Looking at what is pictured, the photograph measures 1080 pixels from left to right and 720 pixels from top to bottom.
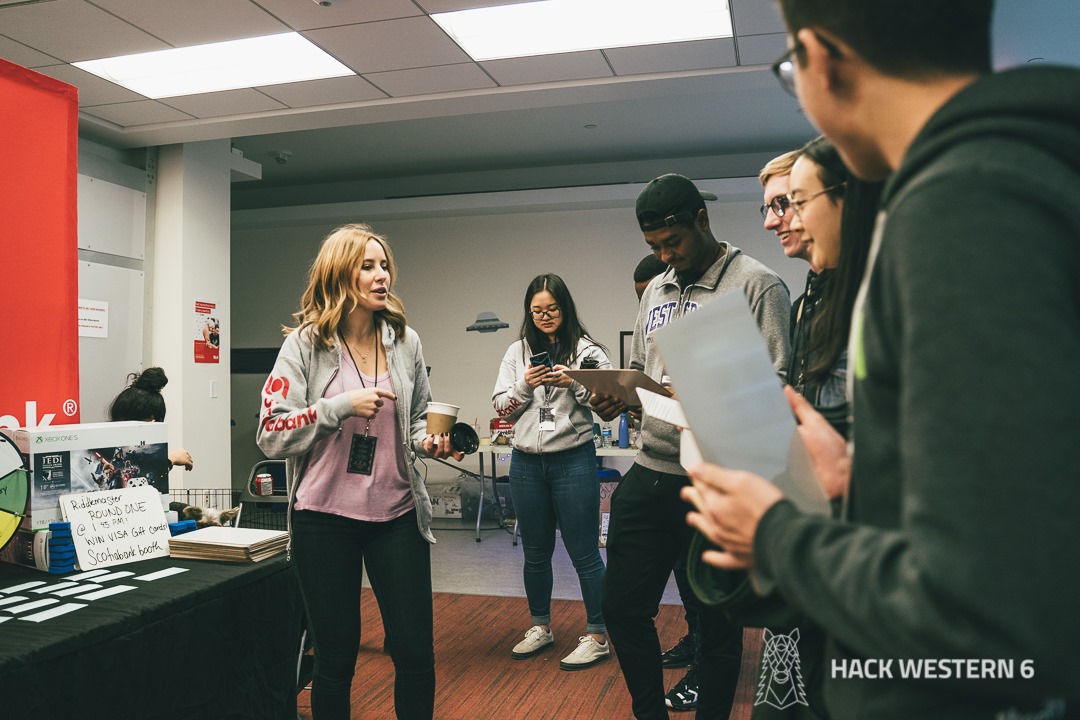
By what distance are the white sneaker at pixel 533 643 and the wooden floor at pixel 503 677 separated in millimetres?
31

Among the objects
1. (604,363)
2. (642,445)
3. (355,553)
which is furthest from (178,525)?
(604,363)

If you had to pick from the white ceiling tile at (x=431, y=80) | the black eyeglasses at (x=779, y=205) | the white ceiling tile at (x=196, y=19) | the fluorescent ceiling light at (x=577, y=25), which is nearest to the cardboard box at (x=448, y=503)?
the white ceiling tile at (x=431, y=80)

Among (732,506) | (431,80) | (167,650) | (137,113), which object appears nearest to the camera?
(732,506)

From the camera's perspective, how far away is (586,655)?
3182mm

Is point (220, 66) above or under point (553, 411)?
above

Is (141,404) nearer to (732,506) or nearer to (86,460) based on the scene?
(86,460)

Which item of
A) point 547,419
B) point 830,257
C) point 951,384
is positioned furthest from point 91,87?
point 951,384

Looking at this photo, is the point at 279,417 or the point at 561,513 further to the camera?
the point at 561,513

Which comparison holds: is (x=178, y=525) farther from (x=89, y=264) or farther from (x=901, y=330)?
(x=89, y=264)

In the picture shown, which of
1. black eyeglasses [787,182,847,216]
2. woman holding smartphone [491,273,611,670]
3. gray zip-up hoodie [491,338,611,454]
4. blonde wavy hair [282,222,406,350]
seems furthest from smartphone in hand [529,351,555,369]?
black eyeglasses [787,182,847,216]

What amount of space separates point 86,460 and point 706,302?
1681 millimetres

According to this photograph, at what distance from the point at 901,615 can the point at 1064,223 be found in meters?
0.28

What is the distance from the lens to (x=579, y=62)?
4.14 m

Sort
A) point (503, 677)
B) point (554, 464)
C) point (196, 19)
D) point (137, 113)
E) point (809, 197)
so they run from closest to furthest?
point (809, 197) → point (503, 677) → point (554, 464) → point (196, 19) → point (137, 113)
